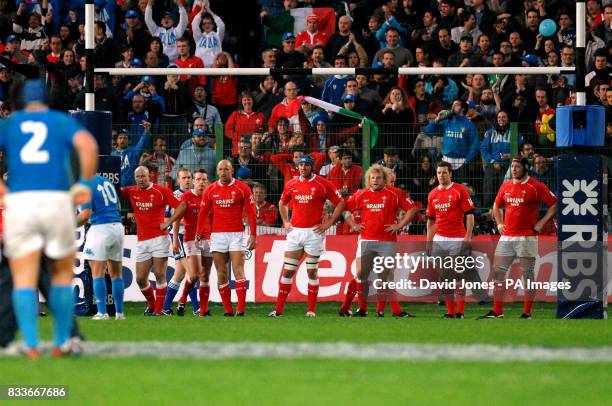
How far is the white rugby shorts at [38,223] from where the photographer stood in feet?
31.4

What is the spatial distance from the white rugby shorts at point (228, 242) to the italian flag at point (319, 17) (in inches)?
308

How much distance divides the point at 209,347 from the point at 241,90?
1358 centimetres

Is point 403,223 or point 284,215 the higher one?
point 284,215

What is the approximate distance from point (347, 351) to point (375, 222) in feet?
25.6

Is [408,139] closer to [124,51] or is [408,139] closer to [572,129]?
[572,129]

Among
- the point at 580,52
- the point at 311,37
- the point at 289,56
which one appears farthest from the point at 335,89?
the point at 580,52

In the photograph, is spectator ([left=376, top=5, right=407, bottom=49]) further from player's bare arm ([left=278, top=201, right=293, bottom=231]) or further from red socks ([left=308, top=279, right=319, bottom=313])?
red socks ([left=308, top=279, right=319, bottom=313])

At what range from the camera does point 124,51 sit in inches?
995

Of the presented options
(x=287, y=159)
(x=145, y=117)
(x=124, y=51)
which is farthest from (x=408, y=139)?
(x=124, y=51)

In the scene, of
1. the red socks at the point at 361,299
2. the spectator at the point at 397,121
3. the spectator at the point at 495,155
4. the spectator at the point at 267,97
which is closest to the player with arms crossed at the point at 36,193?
the red socks at the point at 361,299

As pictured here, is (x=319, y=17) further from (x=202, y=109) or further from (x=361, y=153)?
(x=361, y=153)

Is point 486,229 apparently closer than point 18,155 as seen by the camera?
No

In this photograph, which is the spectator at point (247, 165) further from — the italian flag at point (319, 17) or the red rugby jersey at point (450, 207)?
the italian flag at point (319, 17)

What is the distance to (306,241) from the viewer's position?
19.1 m
